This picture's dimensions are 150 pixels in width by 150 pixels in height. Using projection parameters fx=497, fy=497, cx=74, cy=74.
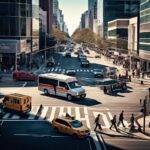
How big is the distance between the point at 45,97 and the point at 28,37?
55826 mm

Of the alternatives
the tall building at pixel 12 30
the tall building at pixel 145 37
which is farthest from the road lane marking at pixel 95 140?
the tall building at pixel 145 37

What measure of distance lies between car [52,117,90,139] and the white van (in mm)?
15837

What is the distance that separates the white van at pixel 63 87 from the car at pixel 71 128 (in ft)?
52.0

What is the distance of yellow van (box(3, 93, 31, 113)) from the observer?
47963 millimetres

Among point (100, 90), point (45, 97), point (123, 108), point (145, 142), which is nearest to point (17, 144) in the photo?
point (145, 142)

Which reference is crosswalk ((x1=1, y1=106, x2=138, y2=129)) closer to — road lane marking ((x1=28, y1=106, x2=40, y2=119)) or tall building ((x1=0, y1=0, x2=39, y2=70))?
road lane marking ((x1=28, y1=106, x2=40, y2=119))

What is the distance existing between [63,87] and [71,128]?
61.1 ft

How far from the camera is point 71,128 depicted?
39344mm

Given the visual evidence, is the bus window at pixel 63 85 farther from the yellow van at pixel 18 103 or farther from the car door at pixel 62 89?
the yellow van at pixel 18 103

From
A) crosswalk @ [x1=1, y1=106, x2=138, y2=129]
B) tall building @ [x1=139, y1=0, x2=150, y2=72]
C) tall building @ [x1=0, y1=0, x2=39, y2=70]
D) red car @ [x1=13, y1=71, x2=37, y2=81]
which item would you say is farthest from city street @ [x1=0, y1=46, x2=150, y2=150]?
tall building @ [x1=139, y1=0, x2=150, y2=72]

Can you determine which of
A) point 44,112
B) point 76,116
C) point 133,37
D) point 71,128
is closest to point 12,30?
point 133,37

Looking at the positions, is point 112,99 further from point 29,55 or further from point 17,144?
point 29,55

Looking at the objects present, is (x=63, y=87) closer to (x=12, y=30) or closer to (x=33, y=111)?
(x=33, y=111)

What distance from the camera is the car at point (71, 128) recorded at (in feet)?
127
